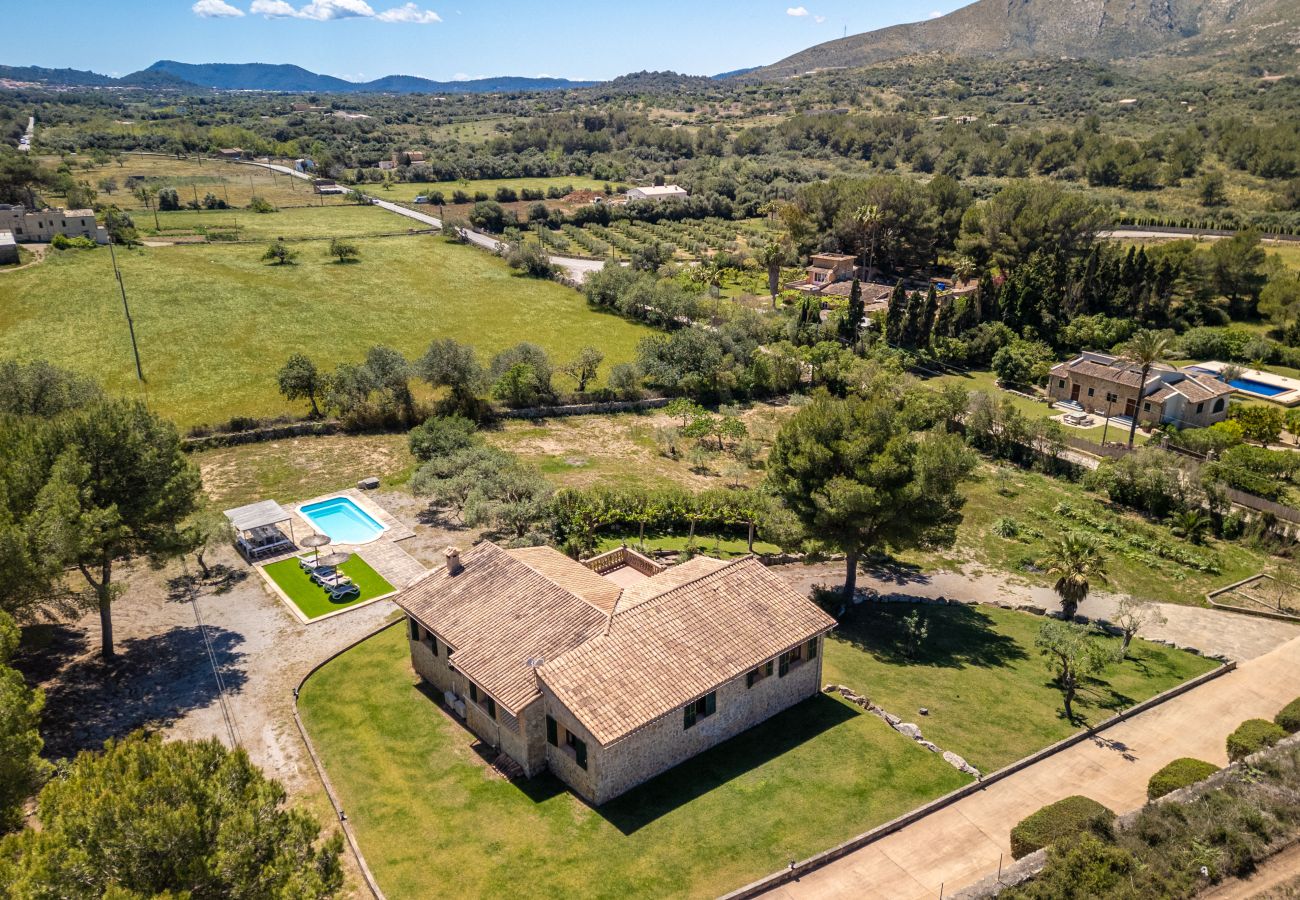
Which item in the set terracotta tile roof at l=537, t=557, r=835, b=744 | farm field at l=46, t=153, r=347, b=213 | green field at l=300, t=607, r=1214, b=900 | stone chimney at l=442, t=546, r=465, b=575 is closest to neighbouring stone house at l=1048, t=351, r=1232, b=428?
green field at l=300, t=607, r=1214, b=900

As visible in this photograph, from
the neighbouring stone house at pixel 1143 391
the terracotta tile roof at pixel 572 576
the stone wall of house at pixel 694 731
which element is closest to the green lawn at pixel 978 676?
the stone wall of house at pixel 694 731

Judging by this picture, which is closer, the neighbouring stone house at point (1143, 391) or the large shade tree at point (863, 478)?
the large shade tree at point (863, 478)

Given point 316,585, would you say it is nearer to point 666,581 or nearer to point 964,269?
point 666,581

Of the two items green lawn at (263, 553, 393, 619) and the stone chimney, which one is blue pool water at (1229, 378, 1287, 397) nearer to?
the stone chimney

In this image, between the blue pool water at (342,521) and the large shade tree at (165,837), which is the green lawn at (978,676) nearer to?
the large shade tree at (165,837)

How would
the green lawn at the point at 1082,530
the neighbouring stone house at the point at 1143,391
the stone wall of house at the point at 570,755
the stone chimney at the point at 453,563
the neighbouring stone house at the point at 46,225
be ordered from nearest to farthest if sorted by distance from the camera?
the stone wall of house at the point at 570,755, the stone chimney at the point at 453,563, the green lawn at the point at 1082,530, the neighbouring stone house at the point at 1143,391, the neighbouring stone house at the point at 46,225

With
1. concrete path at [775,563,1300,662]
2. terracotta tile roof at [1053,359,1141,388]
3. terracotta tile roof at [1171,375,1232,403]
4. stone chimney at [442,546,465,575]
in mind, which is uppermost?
stone chimney at [442,546,465,575]

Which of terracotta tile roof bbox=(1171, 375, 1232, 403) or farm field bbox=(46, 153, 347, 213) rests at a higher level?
farm field bbox=(46, 153, 347, 213)
